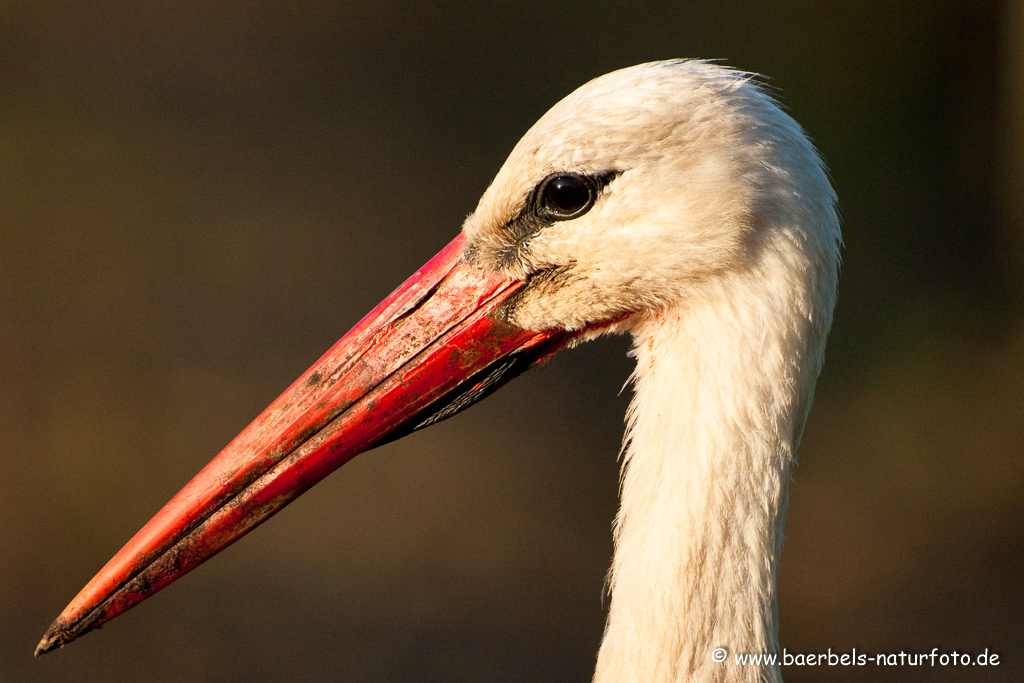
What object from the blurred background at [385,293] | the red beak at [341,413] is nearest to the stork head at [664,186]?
the red beak at [341,413]

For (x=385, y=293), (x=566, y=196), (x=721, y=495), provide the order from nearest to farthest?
(x=721, y=495), (x=566, y=196), (x=385, y=293)

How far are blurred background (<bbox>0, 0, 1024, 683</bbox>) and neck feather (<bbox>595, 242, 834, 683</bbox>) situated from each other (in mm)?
2260

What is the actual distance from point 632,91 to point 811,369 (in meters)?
0.46

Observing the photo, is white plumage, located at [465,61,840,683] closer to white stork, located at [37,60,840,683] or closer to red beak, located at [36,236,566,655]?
white stork, located at [37,60,840,683]

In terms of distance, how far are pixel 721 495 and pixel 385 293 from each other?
3.48m

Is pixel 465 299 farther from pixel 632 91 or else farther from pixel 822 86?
pixel 822 86

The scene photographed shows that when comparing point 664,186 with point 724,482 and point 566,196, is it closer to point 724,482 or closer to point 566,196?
point 566,196

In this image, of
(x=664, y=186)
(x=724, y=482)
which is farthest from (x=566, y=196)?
(x=724, y=482)

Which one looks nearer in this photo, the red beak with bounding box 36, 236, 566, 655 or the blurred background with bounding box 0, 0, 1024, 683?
the red beak with bounding box 36, 236, 566, 655

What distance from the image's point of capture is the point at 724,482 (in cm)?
112

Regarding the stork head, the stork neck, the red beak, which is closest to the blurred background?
the red beak

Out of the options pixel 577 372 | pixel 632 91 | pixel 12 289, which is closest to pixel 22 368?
pixel 12 289

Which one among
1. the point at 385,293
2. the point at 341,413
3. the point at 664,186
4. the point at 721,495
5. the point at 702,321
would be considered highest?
the point at 385,293

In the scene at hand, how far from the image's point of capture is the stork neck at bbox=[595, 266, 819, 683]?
1.12 m
